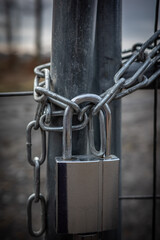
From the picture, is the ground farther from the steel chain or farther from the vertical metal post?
the vertical metal post

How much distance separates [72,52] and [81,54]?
0.06ft

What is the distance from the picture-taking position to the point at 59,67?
541 millimetres

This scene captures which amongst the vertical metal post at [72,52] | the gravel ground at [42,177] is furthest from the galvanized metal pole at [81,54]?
the gravel ground at [42,177]

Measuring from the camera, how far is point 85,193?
1.71ft

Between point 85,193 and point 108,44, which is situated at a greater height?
point 108,44

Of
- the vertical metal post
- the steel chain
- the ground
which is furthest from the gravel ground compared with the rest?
the vertical metal post

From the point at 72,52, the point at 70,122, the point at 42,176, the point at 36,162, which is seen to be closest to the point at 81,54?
the point at 72,52

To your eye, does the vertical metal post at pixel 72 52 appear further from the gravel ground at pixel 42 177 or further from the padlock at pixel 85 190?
the gravel ground at pixel 42 177

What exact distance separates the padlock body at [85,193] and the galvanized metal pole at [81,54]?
0.05 metres

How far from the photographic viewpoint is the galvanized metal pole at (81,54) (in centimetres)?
52

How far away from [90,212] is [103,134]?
0.54 ft

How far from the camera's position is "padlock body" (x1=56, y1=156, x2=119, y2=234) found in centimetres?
51

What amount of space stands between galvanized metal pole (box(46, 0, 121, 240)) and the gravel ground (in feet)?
5.15

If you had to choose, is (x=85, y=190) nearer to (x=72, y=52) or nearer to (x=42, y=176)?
(x=72, y=52)
